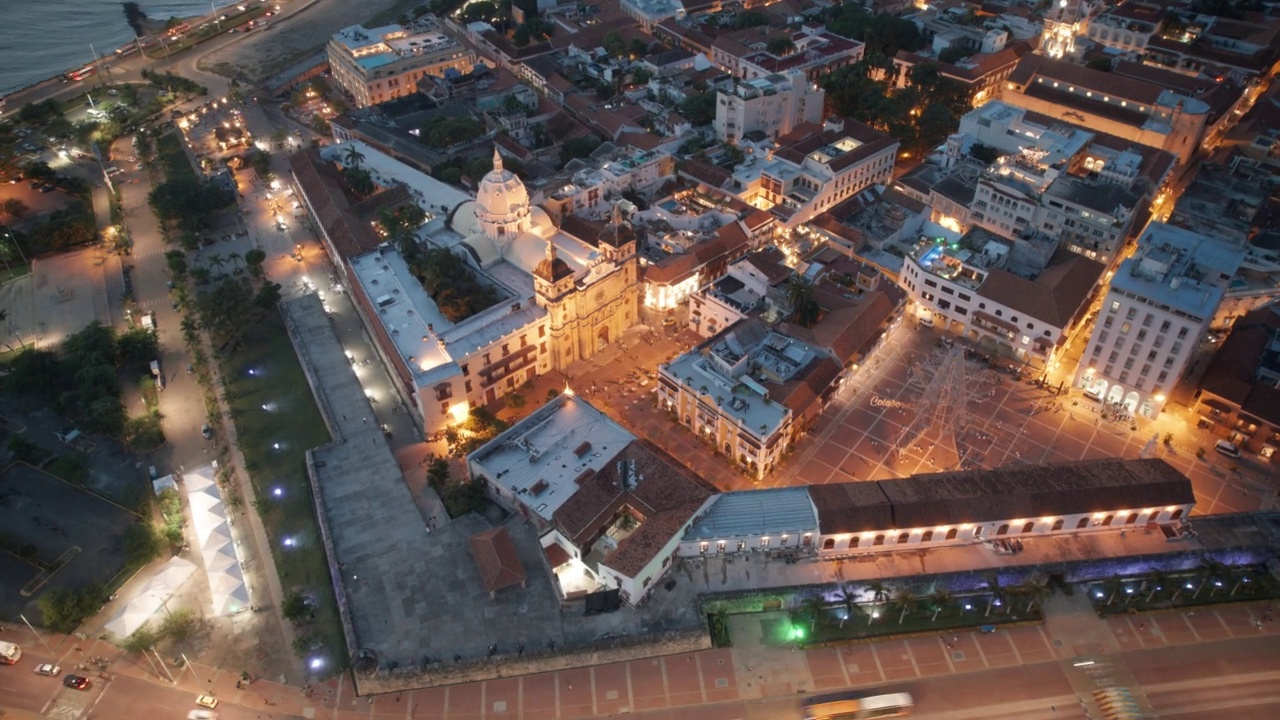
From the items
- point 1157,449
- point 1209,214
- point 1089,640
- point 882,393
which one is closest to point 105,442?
point 882,393

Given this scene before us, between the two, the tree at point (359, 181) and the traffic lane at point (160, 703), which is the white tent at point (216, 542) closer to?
the traffic lane at point (160, 703)

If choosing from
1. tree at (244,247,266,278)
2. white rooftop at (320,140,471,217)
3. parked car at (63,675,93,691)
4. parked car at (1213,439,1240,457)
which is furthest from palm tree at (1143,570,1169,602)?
tree at (244,247,266,278)

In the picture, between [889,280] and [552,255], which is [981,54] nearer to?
[889,280]

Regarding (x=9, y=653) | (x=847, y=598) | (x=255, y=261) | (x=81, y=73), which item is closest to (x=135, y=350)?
(x=255, y=261)

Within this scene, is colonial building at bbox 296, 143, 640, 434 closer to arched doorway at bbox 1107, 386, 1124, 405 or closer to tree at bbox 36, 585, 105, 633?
tree at bbox 36, 585, 105, 633

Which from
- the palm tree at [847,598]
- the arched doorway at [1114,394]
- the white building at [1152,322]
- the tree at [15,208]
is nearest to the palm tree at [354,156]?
the tree at [15,208]

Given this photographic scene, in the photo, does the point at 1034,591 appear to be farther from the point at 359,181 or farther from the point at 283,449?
Result: the point at 359,181
